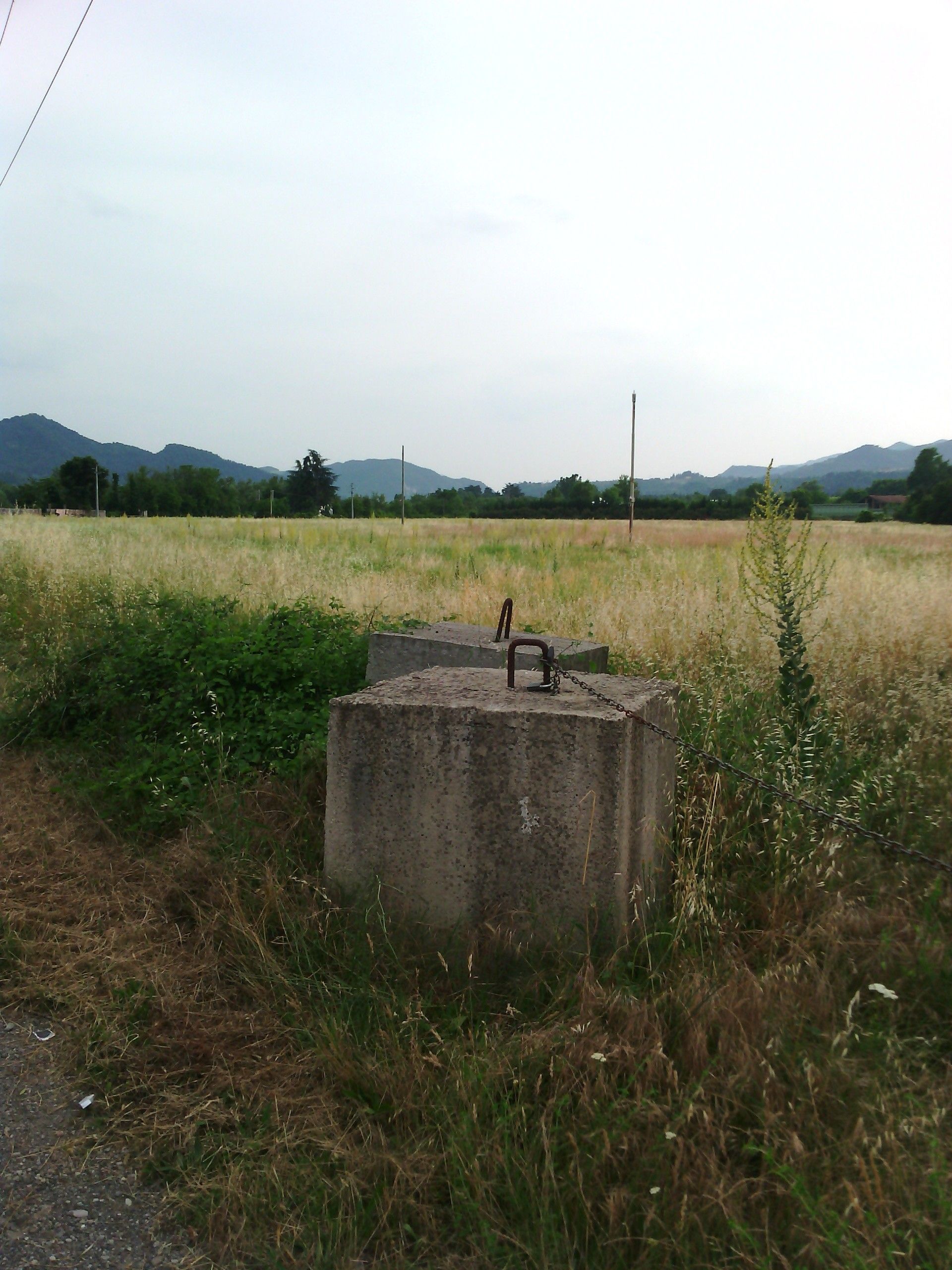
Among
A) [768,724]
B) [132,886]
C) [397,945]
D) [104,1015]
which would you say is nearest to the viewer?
[104,1015]

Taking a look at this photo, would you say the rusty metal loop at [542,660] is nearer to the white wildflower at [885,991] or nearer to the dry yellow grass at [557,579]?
the white wildflower at [885,991]

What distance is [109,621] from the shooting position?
7133 millimetres

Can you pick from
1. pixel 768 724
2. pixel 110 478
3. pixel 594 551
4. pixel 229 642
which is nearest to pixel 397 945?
pixel 768 724

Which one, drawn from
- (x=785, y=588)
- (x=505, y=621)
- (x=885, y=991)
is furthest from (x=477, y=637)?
(x=885, y=991)

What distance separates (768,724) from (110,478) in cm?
9515

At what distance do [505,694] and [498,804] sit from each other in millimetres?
453

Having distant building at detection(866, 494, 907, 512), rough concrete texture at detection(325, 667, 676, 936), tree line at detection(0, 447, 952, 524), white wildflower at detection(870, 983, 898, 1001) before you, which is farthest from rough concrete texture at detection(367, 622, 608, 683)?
distant building at detection(866, 494, 907, 512)

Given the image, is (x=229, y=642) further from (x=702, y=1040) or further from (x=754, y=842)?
(x=702, y=1040)

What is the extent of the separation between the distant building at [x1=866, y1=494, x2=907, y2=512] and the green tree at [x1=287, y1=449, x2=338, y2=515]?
55.2m

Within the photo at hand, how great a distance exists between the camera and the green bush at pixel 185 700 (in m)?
4.70

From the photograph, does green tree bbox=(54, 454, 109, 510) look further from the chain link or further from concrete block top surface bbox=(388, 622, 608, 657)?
the chain link

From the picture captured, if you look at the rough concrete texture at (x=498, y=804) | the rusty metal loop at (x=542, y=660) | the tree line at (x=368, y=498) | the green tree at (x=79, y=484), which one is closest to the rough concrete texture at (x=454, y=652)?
the rusty metal loop at (x=542, y=660)

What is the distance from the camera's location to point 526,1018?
283 centimetres

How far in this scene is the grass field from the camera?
210 centimetres
